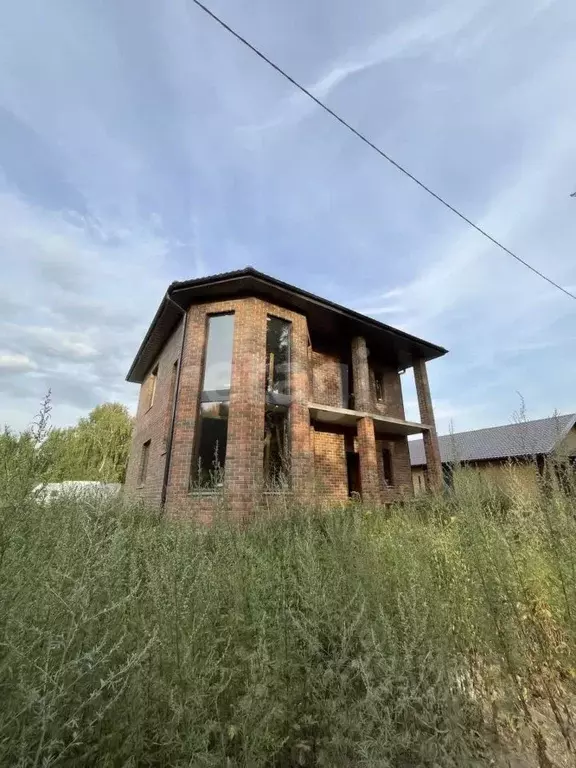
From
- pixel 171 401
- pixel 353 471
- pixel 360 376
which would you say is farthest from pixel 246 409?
pixel 353 471

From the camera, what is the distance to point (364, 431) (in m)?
9.90

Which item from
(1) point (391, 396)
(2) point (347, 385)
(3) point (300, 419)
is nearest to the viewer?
(3) point (300, 419)

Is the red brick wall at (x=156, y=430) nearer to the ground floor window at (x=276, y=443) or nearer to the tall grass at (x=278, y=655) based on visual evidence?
the ground floor window at (x=276, y=443)

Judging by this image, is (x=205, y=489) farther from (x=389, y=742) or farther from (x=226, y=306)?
(x=389, y=742)

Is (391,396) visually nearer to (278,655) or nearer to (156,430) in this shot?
(156,430)

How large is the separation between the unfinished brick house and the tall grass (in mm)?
3947

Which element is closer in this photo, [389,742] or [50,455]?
[389,742]

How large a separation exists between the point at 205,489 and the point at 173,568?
18.5 ft

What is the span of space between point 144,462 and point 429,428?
30.5ft

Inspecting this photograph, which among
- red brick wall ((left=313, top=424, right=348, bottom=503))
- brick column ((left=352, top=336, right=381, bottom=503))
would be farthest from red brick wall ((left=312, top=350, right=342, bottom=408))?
red brick wall ((left=313, top=424, right=348, bottom=503))

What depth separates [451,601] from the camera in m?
2.99

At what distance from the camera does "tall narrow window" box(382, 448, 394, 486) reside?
38.7 feet

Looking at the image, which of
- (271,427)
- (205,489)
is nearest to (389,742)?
(205,489)

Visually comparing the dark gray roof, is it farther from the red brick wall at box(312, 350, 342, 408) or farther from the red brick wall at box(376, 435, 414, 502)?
the red brick wall at box(312, 350, 342, 408)
